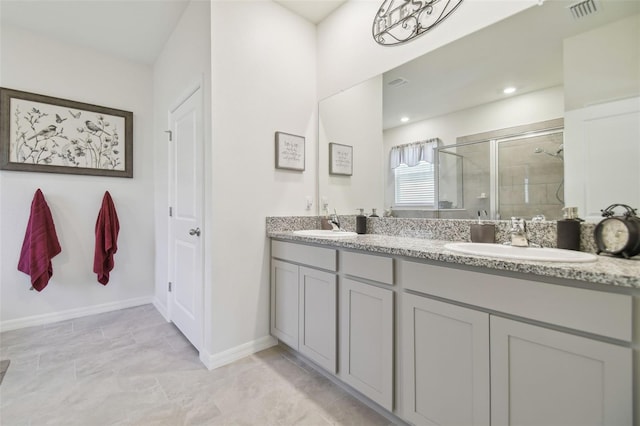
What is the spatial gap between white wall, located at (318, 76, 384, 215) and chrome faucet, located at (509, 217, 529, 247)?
867mm

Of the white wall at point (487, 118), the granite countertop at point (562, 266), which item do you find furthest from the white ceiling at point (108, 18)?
the granite countertop at point (562, 266)

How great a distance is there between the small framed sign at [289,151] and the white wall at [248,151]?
5cm

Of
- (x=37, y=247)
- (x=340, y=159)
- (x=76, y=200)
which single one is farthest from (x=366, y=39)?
(x=37, y=247)

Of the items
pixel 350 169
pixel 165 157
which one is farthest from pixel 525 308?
pixel 165 157

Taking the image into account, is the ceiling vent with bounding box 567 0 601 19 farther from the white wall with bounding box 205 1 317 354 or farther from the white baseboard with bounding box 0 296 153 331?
the white baseboard with bounding box 0 296 153 331

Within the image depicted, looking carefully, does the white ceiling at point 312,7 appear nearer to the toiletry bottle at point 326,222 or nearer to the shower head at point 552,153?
the toiletry bottle at point 326,222

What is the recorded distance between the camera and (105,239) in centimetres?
288

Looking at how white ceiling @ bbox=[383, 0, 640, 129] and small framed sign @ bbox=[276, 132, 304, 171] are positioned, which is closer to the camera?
white ceiling @ bbox=[383, 0, 640, 129]

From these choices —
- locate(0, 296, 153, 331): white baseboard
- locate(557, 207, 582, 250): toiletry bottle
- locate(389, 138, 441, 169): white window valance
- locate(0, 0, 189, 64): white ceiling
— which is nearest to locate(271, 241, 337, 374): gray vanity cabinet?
locate(389, 138, 441, 169): white window valance

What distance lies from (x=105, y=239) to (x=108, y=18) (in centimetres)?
204

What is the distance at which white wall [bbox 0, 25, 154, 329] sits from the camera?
2596mm

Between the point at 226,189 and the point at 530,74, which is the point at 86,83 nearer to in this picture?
the point at 226,189

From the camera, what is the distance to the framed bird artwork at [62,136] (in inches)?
101

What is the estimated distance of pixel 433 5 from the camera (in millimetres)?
1756
